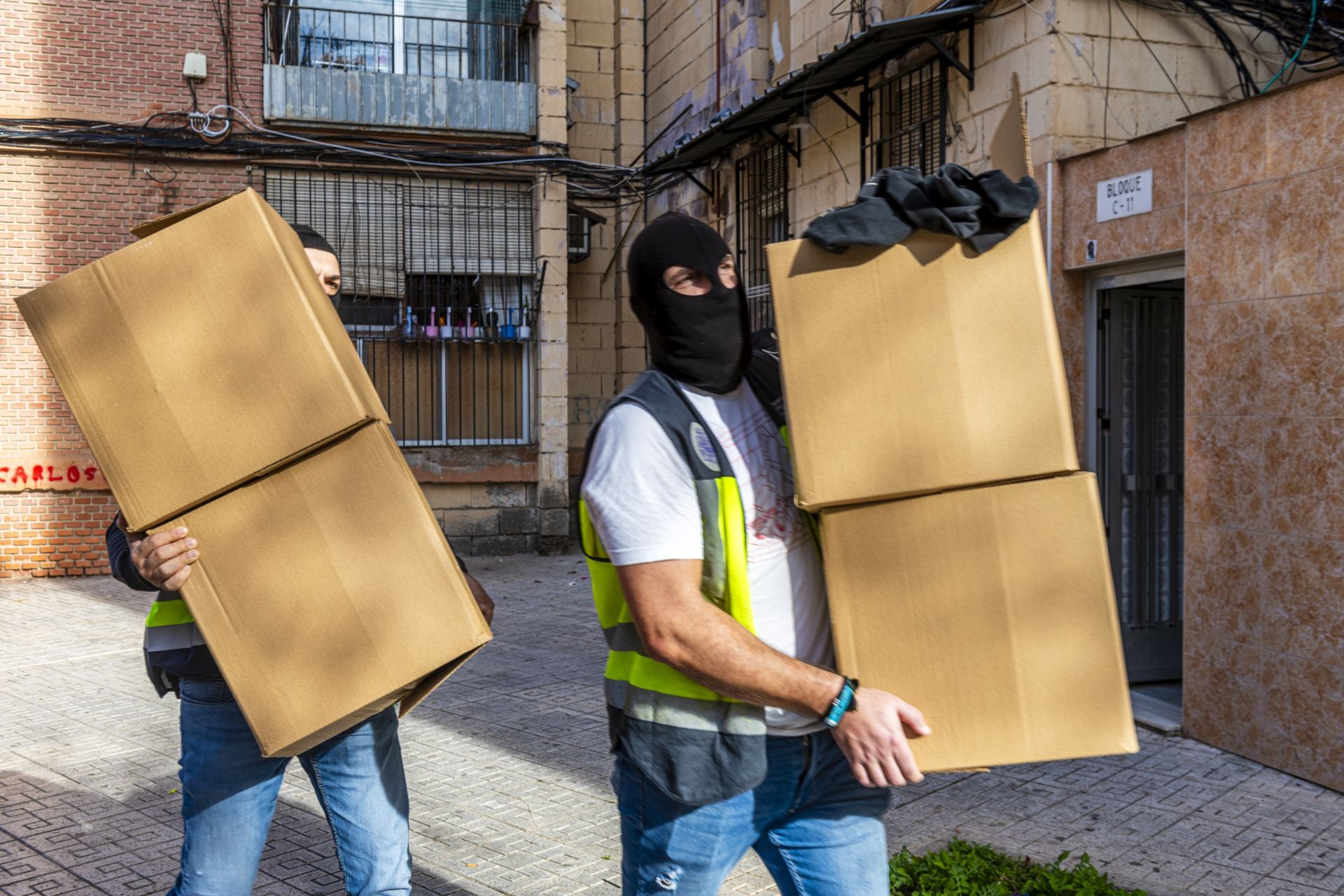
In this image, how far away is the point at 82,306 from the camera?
84.0 inches

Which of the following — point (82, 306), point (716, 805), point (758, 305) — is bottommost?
point (716, 805)

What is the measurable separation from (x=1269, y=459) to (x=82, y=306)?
4850 millimetres

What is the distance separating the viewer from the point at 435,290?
1310 cm

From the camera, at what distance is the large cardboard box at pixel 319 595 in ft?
6.97

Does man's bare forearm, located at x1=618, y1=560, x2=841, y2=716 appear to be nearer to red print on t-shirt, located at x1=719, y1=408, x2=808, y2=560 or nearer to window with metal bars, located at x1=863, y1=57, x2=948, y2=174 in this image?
red print on t-shirt, located at x1=719, y1=408, x2=808, y2=560

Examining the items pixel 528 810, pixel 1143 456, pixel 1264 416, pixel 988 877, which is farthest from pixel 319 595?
pixel 1143 456

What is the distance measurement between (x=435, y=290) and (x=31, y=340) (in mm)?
4173

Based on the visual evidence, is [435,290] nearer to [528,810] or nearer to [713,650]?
[528,810]

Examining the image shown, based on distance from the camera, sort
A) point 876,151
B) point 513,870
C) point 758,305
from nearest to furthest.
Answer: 1. point 513,870
2. point 876,151
3. point 758,305

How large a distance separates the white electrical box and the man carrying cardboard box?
36.3ft

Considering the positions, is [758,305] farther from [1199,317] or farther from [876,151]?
[1199,317]

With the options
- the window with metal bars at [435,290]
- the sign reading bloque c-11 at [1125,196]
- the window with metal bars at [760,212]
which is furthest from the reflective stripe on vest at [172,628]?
the window with metal bars at [435,290]

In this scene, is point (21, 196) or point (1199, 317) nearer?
point (1199, 317)

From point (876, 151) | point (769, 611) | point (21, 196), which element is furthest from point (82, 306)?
point (21, 196)
